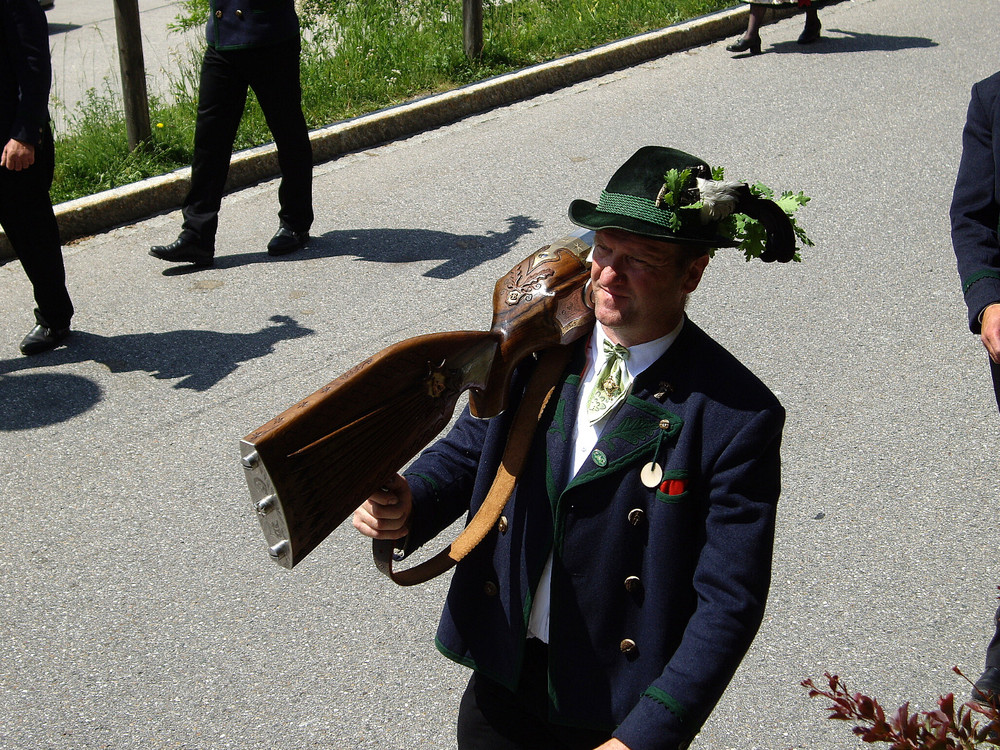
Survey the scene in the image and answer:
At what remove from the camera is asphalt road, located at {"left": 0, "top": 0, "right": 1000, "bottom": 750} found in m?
3.37

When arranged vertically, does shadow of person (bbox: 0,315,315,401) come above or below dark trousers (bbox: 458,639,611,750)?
below

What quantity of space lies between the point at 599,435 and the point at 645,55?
8524 mm

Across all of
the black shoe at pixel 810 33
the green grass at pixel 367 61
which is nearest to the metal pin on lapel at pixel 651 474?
the green grass at pixel 367 61

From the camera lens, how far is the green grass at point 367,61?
284 inches

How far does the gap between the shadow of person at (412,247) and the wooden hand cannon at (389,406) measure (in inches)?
157

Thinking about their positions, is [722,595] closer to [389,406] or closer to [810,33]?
[389,406]

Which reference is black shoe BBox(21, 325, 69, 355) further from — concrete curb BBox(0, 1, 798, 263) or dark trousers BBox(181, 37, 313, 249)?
concrete curb BBox(0, 1, 798, 263)

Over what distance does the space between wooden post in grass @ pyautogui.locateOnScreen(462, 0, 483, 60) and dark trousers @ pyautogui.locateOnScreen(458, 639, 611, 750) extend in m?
7.73

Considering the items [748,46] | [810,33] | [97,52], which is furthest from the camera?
[97,52]

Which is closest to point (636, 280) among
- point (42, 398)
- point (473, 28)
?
point (42, 398)

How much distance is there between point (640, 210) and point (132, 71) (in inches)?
236

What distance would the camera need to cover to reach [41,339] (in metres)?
5.23

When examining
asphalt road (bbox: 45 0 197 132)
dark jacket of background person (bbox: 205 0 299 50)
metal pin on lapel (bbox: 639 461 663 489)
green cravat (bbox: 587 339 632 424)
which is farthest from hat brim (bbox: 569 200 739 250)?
asphalt road (bbox: 45 0 197 132)

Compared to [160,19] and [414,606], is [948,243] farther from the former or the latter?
[160,19]
